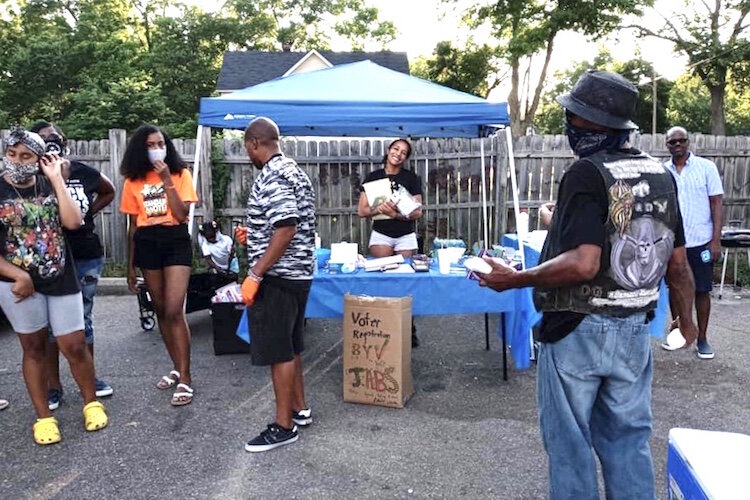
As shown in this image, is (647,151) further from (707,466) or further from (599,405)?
(707,466)

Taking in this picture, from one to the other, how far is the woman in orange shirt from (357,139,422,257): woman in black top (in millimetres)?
1721

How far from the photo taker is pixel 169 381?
4227mm

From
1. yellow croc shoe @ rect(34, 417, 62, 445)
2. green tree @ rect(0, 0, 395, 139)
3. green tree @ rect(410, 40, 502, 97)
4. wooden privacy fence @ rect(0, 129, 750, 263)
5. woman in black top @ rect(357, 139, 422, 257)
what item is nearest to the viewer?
yellow croc shoe @ rect(34, 417, 62, 445)

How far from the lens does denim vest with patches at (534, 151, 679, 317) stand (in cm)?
189

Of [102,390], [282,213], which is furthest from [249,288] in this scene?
[102,390]

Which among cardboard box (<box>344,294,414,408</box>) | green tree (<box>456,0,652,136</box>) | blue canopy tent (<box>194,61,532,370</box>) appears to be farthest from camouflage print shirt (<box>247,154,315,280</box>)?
green tree (<box>456,0,652,136</box>)

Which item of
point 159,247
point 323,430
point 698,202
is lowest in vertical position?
point 323,430

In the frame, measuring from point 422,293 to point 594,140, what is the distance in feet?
7.49

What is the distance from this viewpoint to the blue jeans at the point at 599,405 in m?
1.96

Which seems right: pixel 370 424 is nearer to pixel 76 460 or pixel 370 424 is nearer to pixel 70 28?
pixel 76 460

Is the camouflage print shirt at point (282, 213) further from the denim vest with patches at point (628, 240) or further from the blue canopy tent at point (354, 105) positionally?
the blue canopy tent at point (354, 105)

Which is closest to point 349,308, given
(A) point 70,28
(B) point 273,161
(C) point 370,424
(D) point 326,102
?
(C) point 370,424

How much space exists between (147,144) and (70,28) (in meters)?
21.5

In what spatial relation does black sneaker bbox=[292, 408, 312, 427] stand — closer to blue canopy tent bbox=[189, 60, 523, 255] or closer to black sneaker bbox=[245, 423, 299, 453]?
black sneaker bbox=[245, 423, 299, 453]
